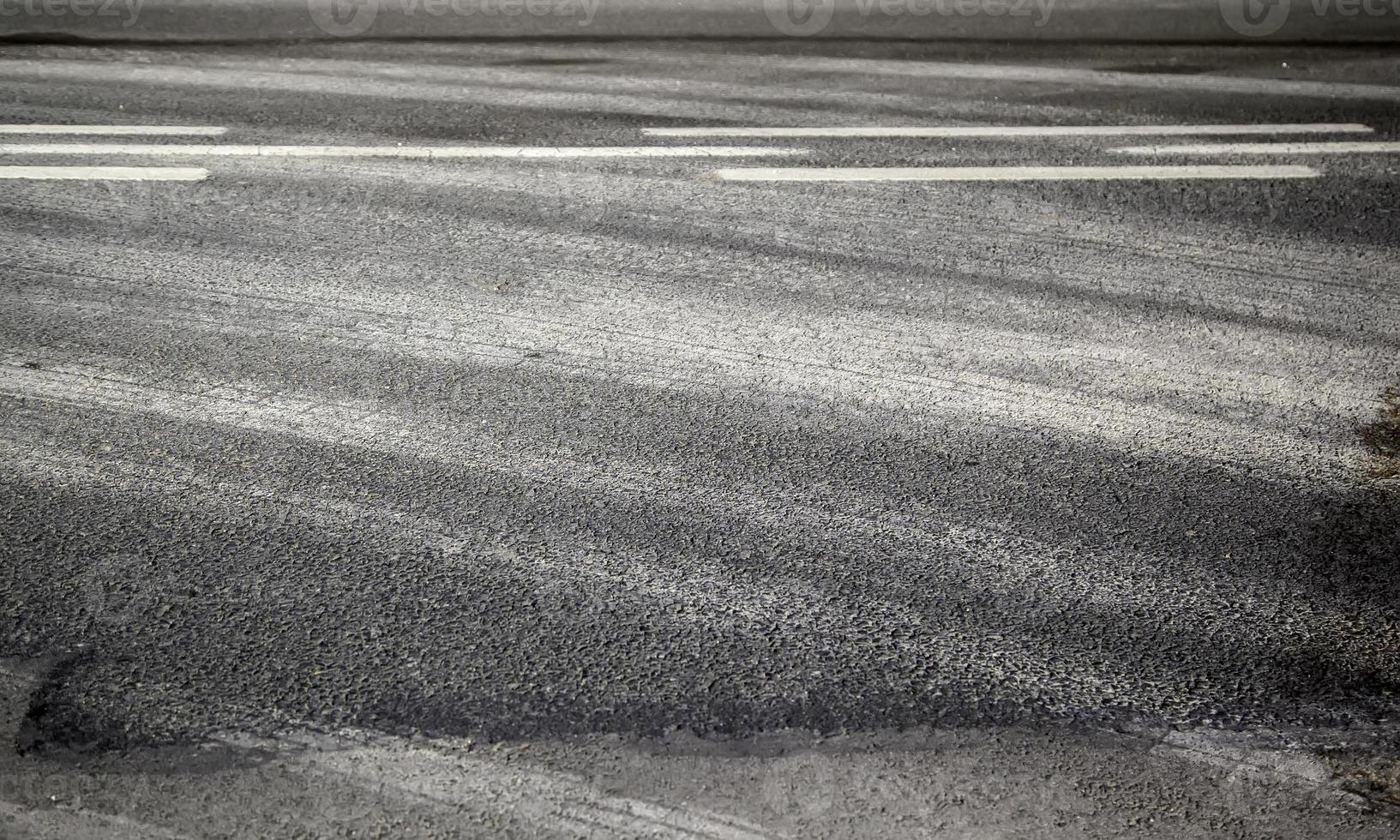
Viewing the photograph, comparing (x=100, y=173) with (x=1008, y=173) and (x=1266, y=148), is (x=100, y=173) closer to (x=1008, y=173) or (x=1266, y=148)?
(x=1008, y=173)

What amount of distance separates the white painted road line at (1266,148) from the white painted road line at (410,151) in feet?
6.93

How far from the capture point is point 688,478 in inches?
176

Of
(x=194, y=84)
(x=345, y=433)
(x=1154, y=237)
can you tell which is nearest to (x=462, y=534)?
(x=345, y=433)

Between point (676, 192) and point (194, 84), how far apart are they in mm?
3738

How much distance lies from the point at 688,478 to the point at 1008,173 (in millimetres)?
3900

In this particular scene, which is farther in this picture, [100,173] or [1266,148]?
[1266,148]

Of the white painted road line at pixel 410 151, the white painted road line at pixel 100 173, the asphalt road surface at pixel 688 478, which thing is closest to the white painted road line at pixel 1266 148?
the asphalt road surface at pixel 688 478

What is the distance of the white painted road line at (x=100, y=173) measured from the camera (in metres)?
6.98

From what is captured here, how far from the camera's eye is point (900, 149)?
790 centimetres

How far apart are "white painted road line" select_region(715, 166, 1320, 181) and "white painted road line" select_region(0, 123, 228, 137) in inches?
121

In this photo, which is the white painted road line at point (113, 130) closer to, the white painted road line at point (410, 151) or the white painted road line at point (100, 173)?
the white painted road line at point (410, 151)

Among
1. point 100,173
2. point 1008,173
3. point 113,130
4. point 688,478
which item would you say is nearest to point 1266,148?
point 1008,173

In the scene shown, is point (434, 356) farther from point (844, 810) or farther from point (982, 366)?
point (844, 810)

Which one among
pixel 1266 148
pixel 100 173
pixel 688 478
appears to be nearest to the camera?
pixel 688 478
